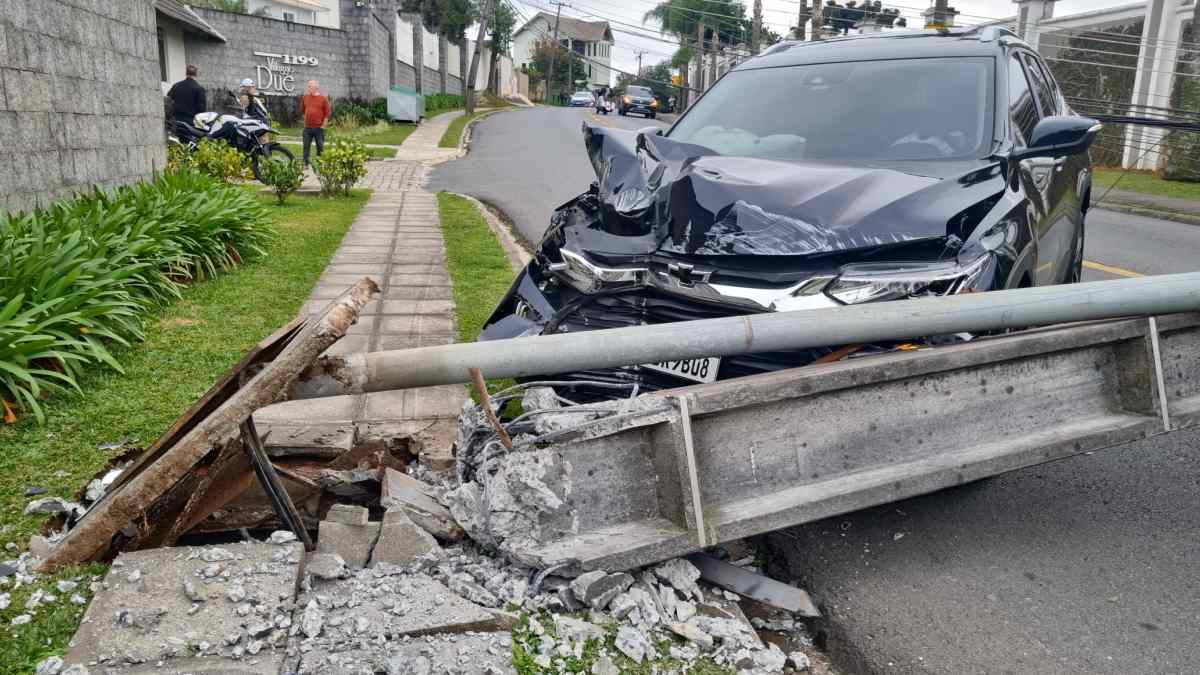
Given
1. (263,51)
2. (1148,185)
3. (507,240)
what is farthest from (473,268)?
(263,51)

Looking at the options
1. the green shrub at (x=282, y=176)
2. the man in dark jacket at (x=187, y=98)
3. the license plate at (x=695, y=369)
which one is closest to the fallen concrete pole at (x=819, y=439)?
the license plate at (x=695, y=369)

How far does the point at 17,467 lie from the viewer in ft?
12.3

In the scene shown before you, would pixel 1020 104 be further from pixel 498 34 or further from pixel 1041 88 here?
pixel 498 34

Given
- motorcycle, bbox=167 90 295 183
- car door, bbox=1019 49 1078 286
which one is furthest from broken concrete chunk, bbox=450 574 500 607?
motorcycle, bbox=167 90 295 183

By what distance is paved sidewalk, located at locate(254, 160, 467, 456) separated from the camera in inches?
161

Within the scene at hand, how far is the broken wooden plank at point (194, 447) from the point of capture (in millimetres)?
2791

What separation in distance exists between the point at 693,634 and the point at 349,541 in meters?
1.10

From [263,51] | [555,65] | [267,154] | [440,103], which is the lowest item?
[267,154]

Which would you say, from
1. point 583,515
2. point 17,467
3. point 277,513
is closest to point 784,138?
point 583,515

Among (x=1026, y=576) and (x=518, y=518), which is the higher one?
(x=518, y=518)

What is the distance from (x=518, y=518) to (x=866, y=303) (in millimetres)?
1440

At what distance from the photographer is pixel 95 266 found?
559 cm

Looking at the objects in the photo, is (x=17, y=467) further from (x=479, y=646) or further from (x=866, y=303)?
(x=866, y=303)

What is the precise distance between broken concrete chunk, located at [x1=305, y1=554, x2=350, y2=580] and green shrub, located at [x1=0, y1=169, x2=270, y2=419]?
208 cm
